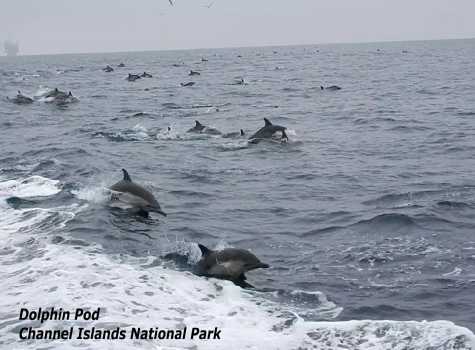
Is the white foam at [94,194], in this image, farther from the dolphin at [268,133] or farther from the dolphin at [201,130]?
the dolphin at [201,130]

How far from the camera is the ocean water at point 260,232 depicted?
8.03m

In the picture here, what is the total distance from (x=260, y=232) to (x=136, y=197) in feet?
→ 10.9

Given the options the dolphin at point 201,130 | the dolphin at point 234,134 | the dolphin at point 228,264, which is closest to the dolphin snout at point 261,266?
the dolphin at point 228,264

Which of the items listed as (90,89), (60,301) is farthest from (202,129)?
(90,89)

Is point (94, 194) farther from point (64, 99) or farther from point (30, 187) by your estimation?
point (64, 99)

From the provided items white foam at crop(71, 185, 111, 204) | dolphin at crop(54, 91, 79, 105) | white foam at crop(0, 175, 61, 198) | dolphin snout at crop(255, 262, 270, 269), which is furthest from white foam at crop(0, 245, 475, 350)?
dolphin at crop(54, 91, 79, 105)

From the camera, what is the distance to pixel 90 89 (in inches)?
2138

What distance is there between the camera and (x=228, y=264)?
10070mm

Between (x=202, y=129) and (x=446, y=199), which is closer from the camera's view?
(x=446, y=199)

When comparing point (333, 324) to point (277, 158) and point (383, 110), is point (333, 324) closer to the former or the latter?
point (277, 158)

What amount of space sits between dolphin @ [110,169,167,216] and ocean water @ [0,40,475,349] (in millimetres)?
339

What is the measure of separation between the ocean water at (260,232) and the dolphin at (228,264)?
0.18m

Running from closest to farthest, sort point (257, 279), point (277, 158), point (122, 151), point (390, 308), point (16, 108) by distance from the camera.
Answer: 1. point (390, 308)
2. point (257, 279)
3. point (277, 158)
4. point (122, 151)
5. point (16, 108)

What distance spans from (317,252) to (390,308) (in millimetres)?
2751
